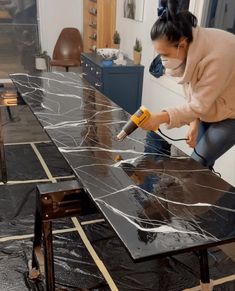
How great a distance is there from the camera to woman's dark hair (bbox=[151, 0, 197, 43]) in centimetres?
144

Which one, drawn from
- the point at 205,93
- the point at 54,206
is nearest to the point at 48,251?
the point at 54,206

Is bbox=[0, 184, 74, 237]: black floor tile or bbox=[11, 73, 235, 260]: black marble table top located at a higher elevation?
bbox=[11, 73, 235, 260]: black marble table top

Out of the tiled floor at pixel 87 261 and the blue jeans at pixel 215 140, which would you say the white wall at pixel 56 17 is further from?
the blue jeans at pixel 215 140

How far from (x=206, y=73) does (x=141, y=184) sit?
56cm

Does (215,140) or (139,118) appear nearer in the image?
(139,118)

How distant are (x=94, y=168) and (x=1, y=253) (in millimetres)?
934

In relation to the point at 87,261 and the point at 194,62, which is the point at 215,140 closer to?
the point at 194,62

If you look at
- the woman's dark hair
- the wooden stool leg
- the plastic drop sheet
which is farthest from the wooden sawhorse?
the woman's dark hair

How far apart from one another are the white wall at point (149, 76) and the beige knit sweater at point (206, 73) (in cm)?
125

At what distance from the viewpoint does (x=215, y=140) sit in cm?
176

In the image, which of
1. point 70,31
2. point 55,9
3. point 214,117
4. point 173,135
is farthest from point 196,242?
point 55,9

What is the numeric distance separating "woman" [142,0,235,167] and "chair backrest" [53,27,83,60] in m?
3.60

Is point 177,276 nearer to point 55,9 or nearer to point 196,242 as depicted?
point 196,242

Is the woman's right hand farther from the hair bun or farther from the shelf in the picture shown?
the shelf
